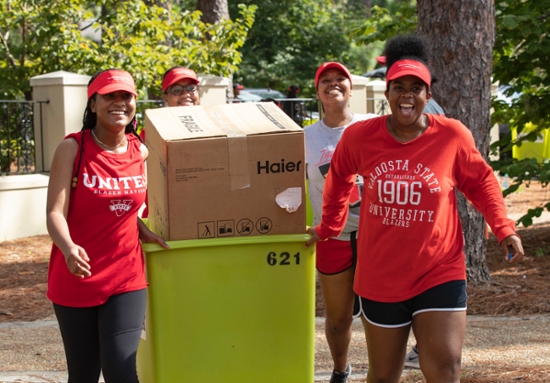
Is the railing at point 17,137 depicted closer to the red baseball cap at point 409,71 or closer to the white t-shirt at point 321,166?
the white t-shirt at point 321,166

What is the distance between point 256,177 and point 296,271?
478mm

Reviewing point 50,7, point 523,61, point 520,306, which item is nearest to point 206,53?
point 50,7

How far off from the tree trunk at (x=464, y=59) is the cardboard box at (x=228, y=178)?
3.67m

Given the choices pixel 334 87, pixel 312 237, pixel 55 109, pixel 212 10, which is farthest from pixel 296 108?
pixel 312 237

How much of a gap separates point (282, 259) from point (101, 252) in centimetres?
81

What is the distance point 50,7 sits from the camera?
11.4 meters

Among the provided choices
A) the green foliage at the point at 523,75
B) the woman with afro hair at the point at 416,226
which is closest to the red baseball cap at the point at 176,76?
the woman with afro hair at the point at 416,226

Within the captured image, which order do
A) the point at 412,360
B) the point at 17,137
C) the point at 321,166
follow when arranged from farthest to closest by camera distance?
1. the point at 17,137
2. the point at 412,360
3. the point at 321,166

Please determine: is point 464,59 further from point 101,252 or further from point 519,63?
point 101,252

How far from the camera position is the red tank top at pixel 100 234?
3.38m

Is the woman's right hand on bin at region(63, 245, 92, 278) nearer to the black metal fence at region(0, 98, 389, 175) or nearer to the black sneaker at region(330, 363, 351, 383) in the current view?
the black sneaker at region(330, 363, 351, 383)

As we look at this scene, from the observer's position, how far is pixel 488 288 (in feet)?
22.9

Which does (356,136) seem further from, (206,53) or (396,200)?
(206,53)

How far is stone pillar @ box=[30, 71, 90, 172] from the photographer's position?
10.3 m
